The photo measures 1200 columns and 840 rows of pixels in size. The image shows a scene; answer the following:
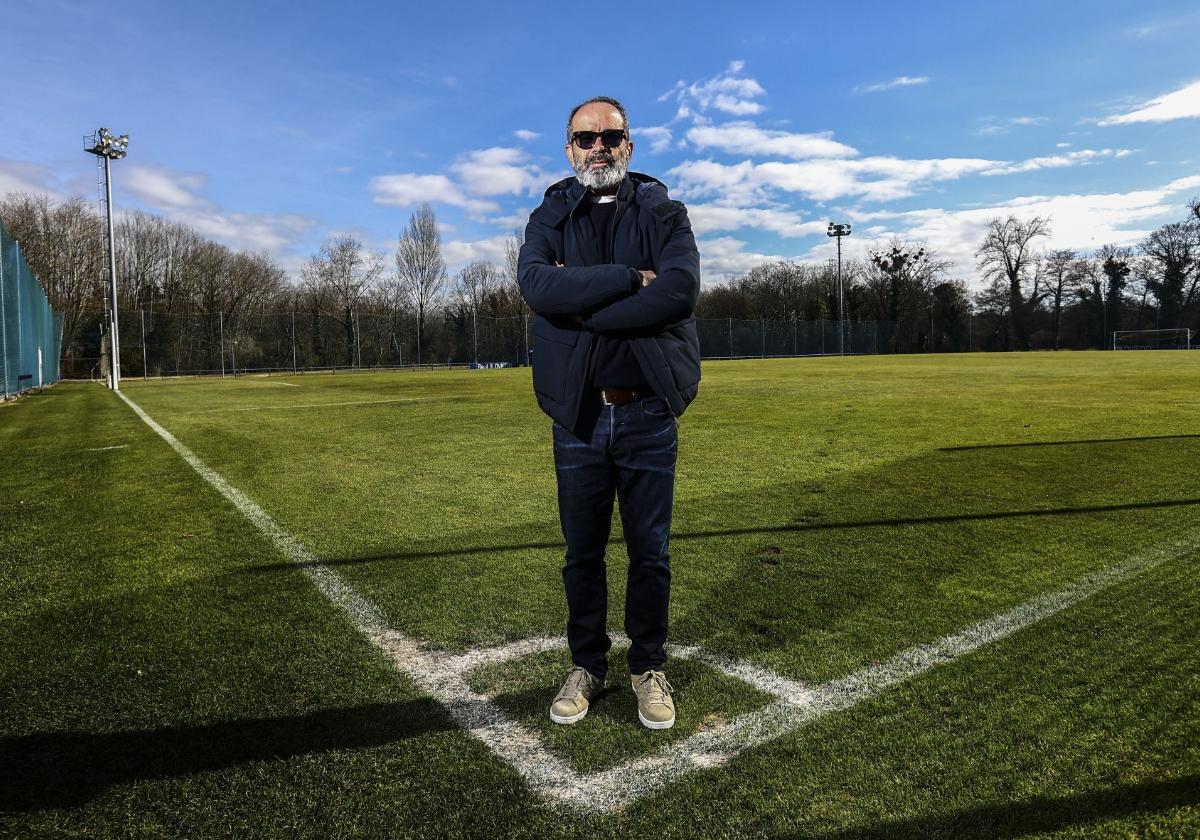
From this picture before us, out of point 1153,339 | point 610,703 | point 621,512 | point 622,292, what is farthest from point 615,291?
point 1153,339

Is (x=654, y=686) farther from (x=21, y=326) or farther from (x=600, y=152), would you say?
(x=21, y=326)

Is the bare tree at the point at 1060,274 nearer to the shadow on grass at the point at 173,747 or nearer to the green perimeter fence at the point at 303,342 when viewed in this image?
the green perimeter fence at the point at 303,342

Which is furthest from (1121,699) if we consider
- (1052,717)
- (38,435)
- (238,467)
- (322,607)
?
(38,435)

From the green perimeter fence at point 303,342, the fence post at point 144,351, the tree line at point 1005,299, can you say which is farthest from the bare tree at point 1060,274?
the fence post at point 144,351

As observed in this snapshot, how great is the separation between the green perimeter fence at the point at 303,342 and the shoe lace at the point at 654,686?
31.1 metres

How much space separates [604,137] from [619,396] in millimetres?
843

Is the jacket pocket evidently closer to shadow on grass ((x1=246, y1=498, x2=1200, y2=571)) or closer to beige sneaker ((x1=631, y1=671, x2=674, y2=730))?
beige sneaker ((x1=631, y1=671, x2=674, y2=730))

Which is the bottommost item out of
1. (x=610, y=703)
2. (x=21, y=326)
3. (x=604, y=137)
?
(x=610, y=703)

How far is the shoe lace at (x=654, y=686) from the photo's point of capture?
8.05 ft

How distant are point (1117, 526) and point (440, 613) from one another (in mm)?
4194

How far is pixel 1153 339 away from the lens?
61.3 m

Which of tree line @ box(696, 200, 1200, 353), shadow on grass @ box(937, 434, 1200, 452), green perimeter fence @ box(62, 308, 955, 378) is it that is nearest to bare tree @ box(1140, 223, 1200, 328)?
tree line @ box(696, 200, 1200, 353)

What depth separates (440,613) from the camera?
11.3 feet

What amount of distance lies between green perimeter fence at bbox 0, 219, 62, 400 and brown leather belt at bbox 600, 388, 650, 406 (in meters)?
18.3
